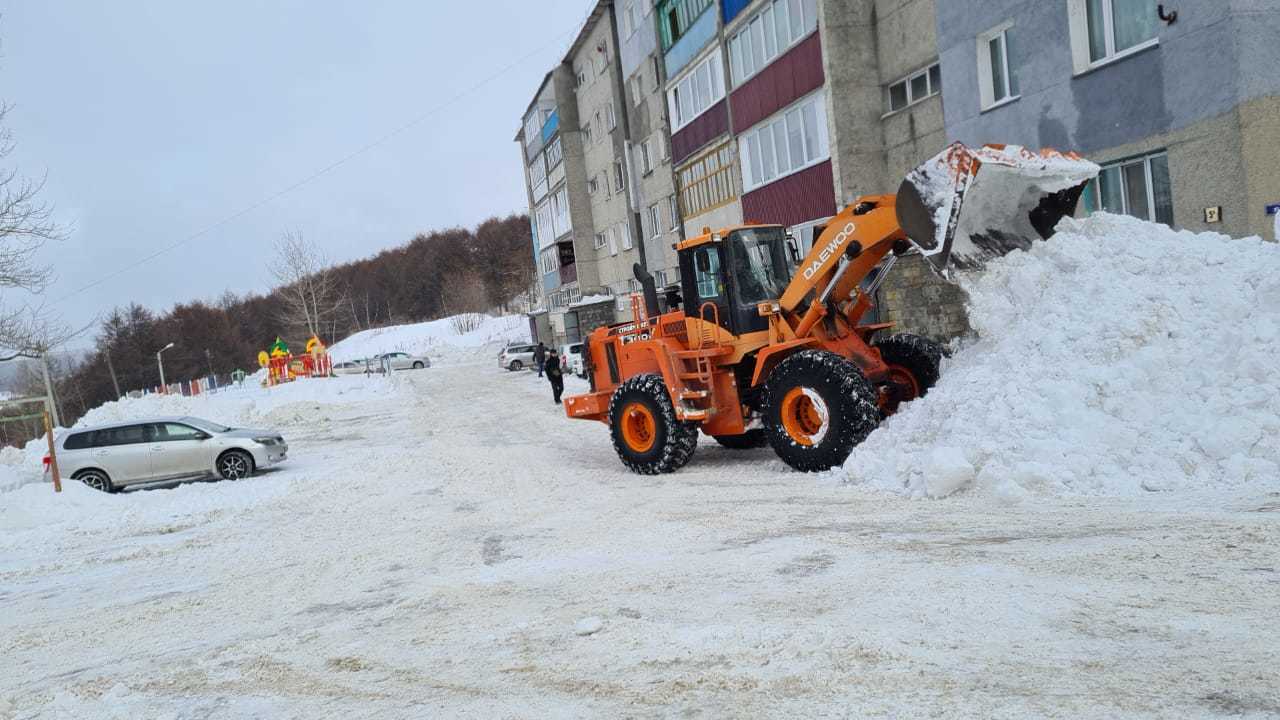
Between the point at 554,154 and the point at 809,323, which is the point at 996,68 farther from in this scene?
the point at 554,154

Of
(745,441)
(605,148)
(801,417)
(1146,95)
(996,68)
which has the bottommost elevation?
(745,441)

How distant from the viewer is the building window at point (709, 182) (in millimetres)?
25281

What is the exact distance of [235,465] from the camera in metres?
16.7

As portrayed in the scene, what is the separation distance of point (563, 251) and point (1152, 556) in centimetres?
4447

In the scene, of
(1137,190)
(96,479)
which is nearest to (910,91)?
(1137,190)

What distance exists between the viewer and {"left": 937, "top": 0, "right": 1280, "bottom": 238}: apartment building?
11.0 meters

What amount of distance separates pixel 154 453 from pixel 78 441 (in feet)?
4.40

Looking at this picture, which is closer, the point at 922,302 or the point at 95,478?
the point at 922,302

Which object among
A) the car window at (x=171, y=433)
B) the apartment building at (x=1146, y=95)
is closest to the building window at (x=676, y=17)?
the apartment building at (x=1146, y=95)

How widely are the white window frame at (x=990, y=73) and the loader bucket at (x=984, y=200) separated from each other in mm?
6456

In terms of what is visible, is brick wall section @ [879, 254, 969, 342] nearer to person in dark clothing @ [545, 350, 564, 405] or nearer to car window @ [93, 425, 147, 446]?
person in dark clothing @ [545, 350, 564, 405]

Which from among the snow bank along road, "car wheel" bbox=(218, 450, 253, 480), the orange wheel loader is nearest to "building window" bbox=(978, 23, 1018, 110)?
the orange wheel loader

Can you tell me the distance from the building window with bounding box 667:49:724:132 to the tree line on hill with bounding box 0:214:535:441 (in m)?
34.7

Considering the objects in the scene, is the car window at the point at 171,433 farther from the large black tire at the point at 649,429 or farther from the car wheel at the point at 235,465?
the large black tire at the point at 649,429
